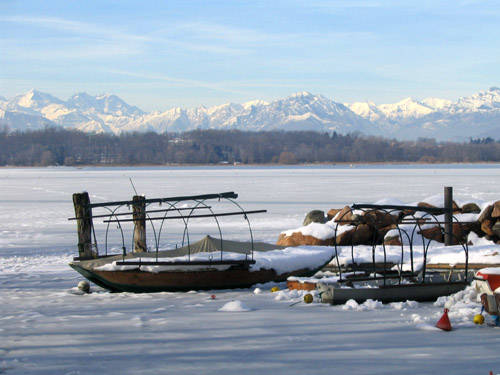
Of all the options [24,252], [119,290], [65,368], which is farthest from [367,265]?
[24,252]

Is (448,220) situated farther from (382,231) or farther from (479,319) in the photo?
(479,319)

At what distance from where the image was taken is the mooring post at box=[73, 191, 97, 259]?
1540 cm

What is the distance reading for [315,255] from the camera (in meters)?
13.8

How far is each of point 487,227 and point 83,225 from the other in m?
10.8

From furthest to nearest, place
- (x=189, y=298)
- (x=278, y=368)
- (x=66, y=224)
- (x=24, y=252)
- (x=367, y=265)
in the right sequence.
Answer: (x=66, y=224) < (x=24, y=252) < (x=367, y=265) < (x=189, y=298) < (x=278, y=368)

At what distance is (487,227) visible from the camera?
1856 cm

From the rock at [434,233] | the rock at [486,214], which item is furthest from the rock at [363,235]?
the rock at [486,214]

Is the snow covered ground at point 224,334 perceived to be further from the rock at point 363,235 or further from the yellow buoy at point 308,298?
the rock at point 363,235

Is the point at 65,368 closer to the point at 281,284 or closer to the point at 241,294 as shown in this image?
the point at 241,294

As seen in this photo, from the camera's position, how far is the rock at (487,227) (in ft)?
60.6

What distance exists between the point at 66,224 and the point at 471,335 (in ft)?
63.1

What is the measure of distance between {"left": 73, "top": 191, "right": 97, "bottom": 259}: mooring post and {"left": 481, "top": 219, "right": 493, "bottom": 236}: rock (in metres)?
10.5

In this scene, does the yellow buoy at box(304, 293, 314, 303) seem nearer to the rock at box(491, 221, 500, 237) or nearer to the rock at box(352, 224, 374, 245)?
the rock at box(352, 224, 374, 245)

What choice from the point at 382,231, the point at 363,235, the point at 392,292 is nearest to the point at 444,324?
the point at 392,292
